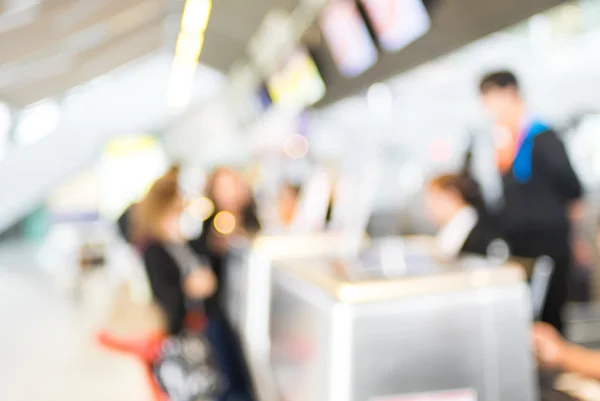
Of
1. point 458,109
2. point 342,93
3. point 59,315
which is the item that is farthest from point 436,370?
point 59,315

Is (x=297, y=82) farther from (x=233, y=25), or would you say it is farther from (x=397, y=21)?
(x=397, y=21)

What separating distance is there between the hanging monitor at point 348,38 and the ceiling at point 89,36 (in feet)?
2.11

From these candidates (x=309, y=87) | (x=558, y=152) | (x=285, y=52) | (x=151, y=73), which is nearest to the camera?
(x=558, y=152)

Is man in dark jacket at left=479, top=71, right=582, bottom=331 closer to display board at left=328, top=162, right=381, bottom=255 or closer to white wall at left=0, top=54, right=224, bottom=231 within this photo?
display board at left=328, top=162, right=381, bottom=255

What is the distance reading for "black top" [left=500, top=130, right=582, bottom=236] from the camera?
244 cm

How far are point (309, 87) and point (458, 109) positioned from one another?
1420 millimetres

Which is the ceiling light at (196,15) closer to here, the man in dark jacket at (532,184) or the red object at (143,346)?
the man in dark jacket at (532,184)

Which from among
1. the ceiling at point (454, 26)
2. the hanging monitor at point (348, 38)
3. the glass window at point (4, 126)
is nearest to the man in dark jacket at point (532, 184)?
the ceiling at point (454, 26)

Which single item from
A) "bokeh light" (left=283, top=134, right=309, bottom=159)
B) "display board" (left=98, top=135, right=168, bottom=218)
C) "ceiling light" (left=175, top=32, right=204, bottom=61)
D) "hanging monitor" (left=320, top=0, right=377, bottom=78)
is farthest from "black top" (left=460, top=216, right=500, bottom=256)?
"display board" (left=98, top=135, right=168, bottom=218)

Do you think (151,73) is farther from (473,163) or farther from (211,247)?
(473,163)

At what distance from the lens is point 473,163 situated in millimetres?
3004

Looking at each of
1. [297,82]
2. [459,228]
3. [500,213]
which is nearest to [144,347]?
[459,228]

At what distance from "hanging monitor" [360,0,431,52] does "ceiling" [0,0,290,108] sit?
1346 millimetres

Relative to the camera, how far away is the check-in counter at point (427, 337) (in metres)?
1.48
